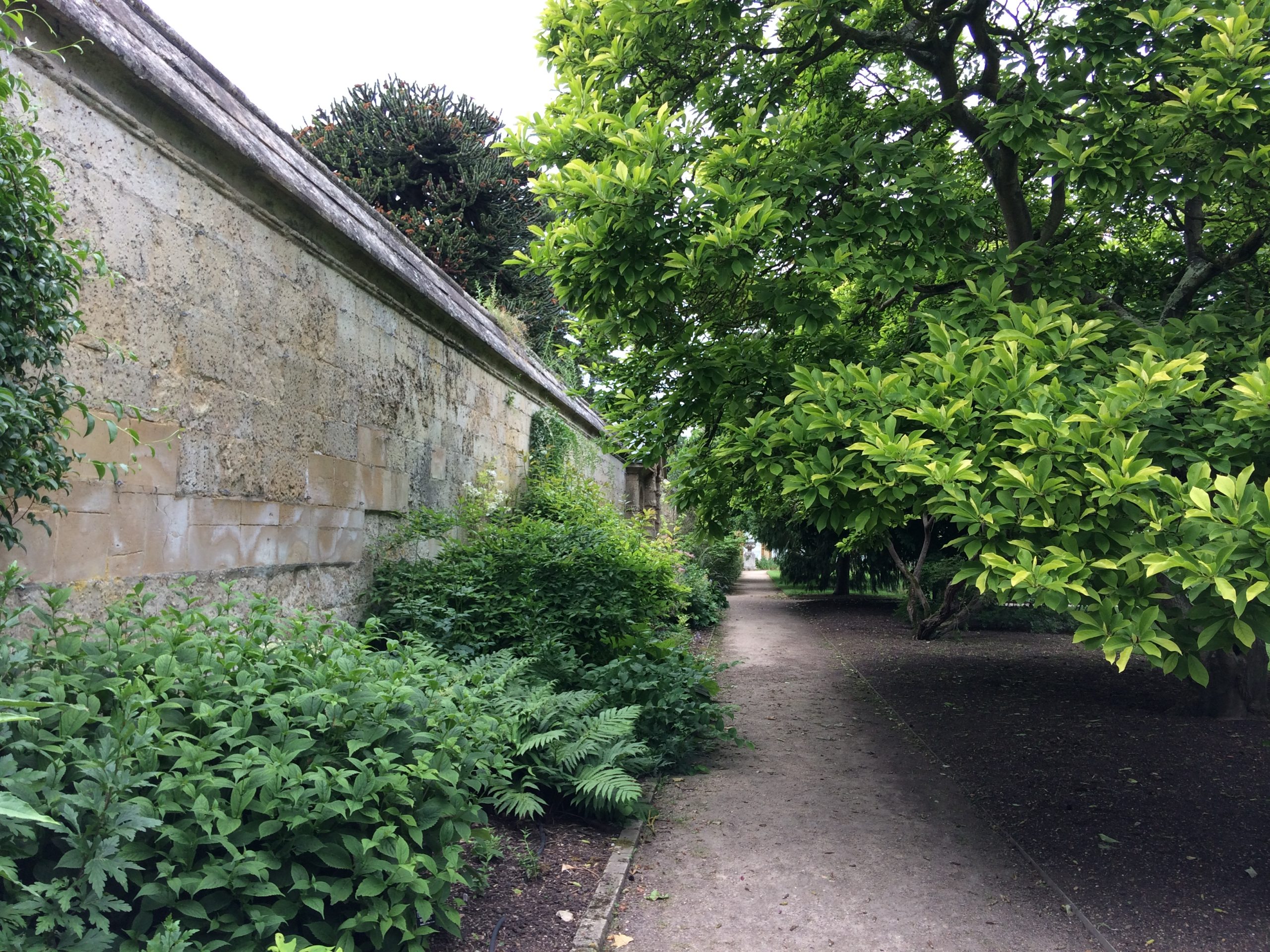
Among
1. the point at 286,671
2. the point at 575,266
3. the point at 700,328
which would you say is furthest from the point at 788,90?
the point at 286,671

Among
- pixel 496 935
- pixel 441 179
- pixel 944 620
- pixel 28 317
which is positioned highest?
pixel 441 179

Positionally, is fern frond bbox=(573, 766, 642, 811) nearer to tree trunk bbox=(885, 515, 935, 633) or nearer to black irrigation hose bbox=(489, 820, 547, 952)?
black irrigation hose bbox=(489, 820, 547, 952)

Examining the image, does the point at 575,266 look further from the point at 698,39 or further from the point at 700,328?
the point at 698,39

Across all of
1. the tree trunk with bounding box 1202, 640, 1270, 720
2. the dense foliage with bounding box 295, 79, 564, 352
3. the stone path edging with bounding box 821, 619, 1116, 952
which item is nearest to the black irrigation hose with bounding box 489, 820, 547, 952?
the stone path edging with bounding box 821, 619, 1116, 952

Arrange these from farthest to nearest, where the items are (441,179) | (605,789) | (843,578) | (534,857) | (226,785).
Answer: (843,578) → (441,179) → (605,789) → (534,857) → (226,785)

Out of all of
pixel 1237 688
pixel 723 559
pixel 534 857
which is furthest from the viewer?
pixel 723 559

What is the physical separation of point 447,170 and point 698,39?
1281 centimetres

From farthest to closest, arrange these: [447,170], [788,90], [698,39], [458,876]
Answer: [447,170] → [788,90] → [698,39] → [458,876]

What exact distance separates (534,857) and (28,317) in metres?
2.95

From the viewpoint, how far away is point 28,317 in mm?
2654

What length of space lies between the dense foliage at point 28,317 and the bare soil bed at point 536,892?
2.16m

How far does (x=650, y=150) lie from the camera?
4.65 m

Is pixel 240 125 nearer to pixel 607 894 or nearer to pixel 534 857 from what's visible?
pixel 534 857

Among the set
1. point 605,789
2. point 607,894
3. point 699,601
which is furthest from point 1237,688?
point 699,601
